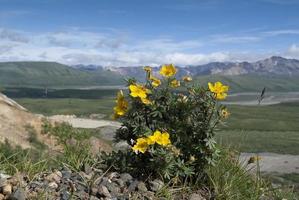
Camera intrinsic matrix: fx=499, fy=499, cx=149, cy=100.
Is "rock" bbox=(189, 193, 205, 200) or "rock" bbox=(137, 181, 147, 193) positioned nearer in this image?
"rock" bbox=(137, 181, 147, 193)

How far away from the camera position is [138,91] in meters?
7.67

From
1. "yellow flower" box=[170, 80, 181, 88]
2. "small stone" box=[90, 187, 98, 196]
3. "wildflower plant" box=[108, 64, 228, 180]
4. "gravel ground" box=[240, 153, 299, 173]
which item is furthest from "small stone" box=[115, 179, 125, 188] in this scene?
"gravel ground" box=[240, 153, 299, 173]

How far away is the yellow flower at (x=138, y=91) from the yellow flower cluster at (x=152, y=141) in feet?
2.02

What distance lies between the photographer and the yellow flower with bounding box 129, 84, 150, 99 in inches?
298

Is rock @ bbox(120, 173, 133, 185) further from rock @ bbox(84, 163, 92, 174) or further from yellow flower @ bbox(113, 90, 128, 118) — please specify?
yellow flower @ bbox(113, 90, 128, 118)

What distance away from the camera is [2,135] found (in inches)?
987

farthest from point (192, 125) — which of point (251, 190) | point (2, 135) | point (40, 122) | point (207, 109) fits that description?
point (40, 122)

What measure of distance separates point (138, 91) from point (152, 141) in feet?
2.92

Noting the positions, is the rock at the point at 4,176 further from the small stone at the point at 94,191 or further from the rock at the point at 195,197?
the rock at the point at 195,197

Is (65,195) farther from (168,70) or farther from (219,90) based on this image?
(219,90)

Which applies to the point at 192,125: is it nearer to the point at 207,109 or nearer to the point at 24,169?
the point at 207,109

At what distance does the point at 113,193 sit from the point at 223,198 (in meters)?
1.74

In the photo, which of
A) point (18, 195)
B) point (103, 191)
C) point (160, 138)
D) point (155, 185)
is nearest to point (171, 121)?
point (160, 138)

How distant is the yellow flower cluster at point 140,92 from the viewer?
298 inches
